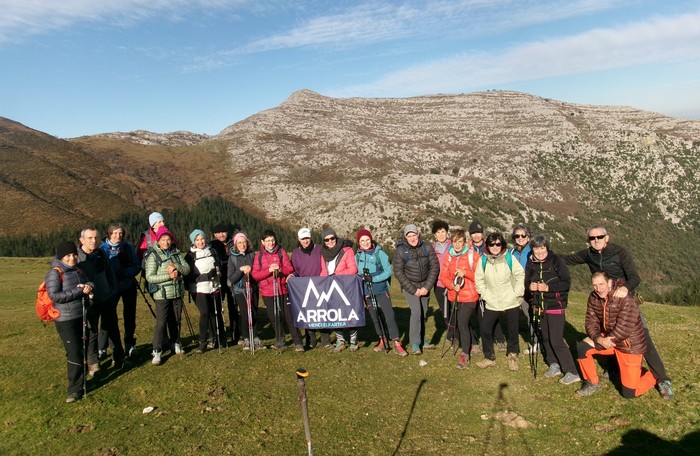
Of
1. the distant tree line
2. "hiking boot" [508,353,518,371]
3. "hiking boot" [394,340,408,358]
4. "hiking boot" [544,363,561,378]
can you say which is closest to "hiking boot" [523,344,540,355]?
"hiking boot" [508,353,518,371]

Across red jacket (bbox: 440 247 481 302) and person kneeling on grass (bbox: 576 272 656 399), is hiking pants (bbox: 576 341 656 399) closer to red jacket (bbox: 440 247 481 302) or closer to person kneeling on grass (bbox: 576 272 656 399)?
person kneeling on grass (bbox: 576 272 656 399)

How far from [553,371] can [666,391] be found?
211cm

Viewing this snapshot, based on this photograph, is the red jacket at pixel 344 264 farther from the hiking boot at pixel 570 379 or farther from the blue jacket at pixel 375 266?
the hiking boot at pixel 570 379

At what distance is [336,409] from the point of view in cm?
852

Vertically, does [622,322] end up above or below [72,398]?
above

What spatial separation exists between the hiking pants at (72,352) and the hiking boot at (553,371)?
10.2 m

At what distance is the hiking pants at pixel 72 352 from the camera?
8.95 metres

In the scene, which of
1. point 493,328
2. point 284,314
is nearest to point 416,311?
point 493,328

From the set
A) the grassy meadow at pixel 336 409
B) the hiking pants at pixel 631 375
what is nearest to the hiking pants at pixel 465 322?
the grassy meadow at pixel 336 409

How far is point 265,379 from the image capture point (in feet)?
32.5

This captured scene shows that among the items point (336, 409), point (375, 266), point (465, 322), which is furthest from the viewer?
point (375, 266)

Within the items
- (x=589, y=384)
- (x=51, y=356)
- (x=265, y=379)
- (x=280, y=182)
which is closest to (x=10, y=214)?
(x=280, y=182)

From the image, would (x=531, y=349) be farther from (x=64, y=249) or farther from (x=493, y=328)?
(x=64, y=249)

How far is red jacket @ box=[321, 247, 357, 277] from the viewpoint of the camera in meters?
11.6
